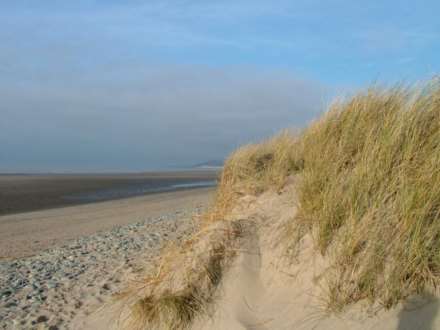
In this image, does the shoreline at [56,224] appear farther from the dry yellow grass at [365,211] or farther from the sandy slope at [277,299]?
the sandy slope at [277,299]

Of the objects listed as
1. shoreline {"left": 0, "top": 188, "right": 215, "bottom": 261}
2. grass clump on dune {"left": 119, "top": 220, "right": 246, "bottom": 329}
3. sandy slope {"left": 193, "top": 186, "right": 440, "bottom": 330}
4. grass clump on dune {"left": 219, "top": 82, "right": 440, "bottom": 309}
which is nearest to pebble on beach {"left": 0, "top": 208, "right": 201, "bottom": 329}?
grass clump on dune {"left": 119, "top": 220, "right": 246, "bottom": 329}

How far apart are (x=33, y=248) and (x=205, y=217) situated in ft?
23.1


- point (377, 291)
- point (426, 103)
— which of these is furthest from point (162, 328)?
point (426, 103)

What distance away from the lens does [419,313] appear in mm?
3117

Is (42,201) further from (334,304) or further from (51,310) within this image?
(334,304)

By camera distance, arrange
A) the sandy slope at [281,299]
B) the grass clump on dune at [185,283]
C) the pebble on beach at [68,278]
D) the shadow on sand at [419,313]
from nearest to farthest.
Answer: the shadow on sand at [419,313], the sandy slope at [281,299], the grass clump on dune at [185,283], the pebble on beach at [68,278]

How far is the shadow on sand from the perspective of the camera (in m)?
3.05

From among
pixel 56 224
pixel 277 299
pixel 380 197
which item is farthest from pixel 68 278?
pixel 56 224

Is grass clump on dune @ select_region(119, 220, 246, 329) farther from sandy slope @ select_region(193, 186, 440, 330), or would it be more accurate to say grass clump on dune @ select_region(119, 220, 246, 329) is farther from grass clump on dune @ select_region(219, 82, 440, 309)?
grass clump on dune @ select_region(219, 82, 440, 309)

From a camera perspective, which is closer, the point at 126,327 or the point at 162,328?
the point at 162,328

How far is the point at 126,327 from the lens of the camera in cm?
443

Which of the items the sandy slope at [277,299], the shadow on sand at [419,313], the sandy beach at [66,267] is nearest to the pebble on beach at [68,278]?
the sandy beach at [66,267]

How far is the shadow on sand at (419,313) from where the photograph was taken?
305 cm

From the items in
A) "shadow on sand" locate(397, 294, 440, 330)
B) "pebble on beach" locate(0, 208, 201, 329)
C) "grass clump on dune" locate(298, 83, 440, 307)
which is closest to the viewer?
"shadow on sand" locate(397, 294, 440, 330)
